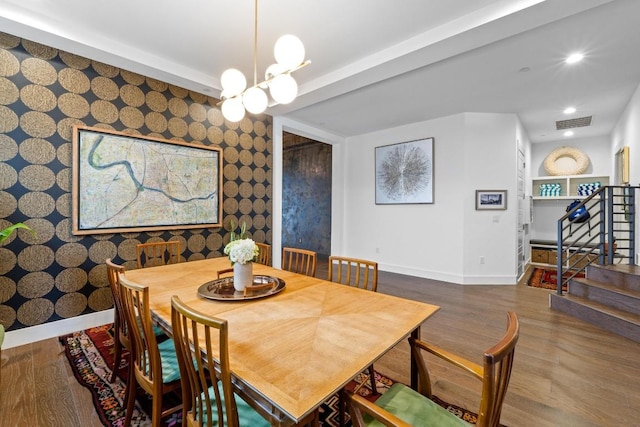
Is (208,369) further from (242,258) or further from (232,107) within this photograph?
(232,107)

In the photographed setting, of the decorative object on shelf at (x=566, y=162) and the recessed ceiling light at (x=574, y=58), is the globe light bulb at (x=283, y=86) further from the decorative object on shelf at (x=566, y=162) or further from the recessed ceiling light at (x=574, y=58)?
the decorative object on shelf at (x=566, y=162)

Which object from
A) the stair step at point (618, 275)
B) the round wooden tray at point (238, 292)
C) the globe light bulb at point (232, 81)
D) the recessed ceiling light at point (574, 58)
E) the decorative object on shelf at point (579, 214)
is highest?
the recessed ceiling light at point (574, 58)

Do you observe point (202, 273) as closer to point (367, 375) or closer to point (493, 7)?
point (367, 375)

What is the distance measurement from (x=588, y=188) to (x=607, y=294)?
385cm

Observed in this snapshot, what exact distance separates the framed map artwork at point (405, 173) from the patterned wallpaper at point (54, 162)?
3.74 meters

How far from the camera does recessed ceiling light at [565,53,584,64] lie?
288 cm

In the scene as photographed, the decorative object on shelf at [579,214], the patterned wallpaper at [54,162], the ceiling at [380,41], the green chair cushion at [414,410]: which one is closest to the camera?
the green chair cushion at [414,410]

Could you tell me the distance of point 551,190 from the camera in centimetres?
620

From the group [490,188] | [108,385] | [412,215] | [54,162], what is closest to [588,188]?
[490,188]

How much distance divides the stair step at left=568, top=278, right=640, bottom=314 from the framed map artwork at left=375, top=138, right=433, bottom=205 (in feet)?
7.46

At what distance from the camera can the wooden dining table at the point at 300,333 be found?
0.89 metres

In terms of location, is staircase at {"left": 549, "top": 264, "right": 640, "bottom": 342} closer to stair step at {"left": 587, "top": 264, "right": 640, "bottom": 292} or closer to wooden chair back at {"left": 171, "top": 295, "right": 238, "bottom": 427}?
stair step at {"left": 587, "top": 264, "right": 640, "bottom": 292}

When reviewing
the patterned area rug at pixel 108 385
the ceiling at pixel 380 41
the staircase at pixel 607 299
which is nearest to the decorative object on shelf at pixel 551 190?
the ceiling at pixel 380 41

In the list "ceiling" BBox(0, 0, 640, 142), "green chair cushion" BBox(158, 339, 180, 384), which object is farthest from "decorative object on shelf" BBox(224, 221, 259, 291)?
"ceiling" BBox(0, 0, 640, 142)
